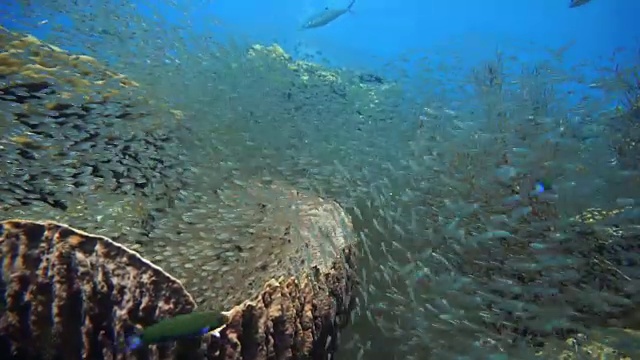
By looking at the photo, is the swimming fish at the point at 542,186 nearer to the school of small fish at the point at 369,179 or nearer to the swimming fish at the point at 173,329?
the school of small fish at the point at 369,179

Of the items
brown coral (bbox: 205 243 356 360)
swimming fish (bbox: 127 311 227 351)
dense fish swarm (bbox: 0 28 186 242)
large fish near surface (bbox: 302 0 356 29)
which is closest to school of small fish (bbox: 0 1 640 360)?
dense fish swarm (bbox: 0 28 186 242)

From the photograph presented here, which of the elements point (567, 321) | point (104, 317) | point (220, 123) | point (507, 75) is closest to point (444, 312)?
point (567, 321)

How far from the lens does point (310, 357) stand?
11.6 ft

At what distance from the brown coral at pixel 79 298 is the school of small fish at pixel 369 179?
595mm

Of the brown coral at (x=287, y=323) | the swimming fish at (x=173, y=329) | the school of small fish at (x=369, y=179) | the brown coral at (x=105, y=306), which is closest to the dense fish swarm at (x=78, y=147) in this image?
the school of small fish at (x=369, y=179)

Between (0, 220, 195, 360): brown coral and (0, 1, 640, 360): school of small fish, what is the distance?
595mm

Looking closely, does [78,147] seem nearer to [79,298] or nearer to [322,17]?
[79,298]

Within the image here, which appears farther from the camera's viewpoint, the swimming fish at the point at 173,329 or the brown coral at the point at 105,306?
the brown coral at the point at 105,306

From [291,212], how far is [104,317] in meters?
2.27

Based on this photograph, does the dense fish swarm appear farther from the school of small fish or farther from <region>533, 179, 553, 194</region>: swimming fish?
<region>533, 179, 553, 194</region>: swimming fish

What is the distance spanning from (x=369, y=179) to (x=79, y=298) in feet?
11.7

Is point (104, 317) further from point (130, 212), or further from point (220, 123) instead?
point (220, 123)

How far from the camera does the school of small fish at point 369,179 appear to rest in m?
3.96

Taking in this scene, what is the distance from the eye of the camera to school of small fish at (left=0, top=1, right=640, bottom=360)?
3.96 meters
